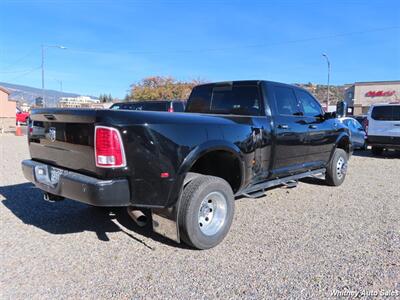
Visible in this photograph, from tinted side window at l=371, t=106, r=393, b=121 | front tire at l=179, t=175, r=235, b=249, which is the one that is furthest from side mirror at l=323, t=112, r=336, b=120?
tinted side window at l=371, t=106, r=393, b=121

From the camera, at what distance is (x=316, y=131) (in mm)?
6230

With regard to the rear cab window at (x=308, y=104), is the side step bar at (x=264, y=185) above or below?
below

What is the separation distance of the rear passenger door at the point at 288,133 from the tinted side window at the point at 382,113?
7.70m

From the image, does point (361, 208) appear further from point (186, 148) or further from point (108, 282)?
point (108, 282)

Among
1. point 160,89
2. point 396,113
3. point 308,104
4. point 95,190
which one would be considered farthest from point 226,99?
point 160,89

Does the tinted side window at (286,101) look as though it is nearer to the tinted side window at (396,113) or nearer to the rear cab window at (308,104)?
the rear cab window at (308,104)

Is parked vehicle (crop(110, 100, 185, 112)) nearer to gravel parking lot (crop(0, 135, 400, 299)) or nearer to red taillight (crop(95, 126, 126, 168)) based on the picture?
gravel parking lot (crop(0, 135, 400, 299))

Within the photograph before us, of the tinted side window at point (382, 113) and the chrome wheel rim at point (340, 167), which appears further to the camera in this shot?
the tinted side window at point (382, 113)

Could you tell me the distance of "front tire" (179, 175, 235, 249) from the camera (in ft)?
12.5

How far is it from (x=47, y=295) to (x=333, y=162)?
5.79 m

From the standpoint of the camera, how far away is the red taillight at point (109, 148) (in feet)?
10.8

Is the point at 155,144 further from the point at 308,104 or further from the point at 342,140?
the point at 342,140

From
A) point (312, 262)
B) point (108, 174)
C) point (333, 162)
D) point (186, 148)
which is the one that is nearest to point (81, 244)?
point (108, 174)

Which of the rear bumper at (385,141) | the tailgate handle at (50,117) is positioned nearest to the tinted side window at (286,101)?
the tailgate handle at (50,117)
